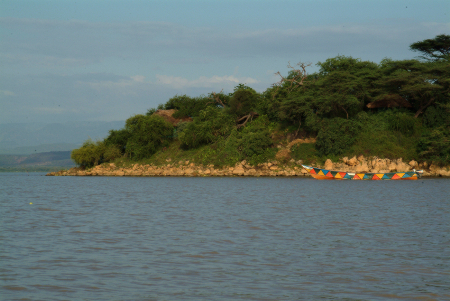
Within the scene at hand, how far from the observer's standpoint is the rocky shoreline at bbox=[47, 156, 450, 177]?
161 feet

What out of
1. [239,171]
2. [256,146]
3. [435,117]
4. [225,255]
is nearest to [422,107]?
[435,117]

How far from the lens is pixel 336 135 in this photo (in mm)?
52250

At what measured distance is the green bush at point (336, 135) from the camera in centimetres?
5197

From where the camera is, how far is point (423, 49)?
180ft

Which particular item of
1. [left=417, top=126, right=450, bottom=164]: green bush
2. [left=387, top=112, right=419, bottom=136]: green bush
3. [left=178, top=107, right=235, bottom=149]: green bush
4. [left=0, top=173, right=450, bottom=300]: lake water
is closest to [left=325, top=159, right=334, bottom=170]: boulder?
[left=387, top=112, right=419, bottom=136]: green bush

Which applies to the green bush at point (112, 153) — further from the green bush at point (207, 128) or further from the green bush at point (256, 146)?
the green bush at point (256, 146)

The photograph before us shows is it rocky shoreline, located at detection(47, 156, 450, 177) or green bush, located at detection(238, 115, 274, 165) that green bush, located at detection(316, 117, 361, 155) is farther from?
green bush, located at detection(238, 115, 274, 165)

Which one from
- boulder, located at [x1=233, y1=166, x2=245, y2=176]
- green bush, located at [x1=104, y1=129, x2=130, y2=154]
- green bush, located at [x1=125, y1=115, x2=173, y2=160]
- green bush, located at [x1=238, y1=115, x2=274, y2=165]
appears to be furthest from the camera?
green bush, located at [x1=104, y1=129, x2=130, y2=154]

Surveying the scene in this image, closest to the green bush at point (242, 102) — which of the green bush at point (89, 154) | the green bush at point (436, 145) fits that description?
the green bush at point (89, 154)

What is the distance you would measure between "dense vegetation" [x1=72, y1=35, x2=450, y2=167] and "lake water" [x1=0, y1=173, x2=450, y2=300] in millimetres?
35306

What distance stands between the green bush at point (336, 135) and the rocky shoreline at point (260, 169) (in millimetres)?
1773

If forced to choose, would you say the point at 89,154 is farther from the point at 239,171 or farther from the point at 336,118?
the point at 336,118

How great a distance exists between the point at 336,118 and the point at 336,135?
2.86 metres

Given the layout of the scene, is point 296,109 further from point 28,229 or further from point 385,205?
point 28,229
